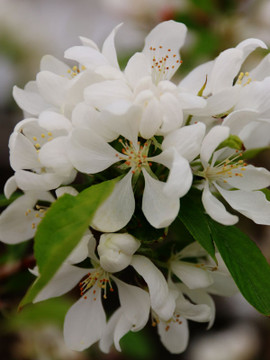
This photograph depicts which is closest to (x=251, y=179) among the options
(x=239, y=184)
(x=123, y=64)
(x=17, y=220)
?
(x=239, y=184)

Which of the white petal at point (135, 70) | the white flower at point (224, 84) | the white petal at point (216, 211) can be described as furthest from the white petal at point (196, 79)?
the white petal at point (216, 211)

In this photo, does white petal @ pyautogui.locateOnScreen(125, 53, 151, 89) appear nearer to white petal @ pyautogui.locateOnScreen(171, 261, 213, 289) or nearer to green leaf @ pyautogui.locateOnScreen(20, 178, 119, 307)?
green leaf @ pyautogui.locateOnScreen(20, 178, 119, 307)

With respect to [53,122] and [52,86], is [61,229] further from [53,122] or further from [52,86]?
[52,86]

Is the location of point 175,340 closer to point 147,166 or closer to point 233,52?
point 147,166

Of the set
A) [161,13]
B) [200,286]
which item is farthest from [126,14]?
[200,286]

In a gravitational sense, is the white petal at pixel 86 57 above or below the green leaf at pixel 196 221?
above

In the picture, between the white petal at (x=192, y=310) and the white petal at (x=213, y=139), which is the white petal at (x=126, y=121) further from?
the white petal at (x=192, y=310)
